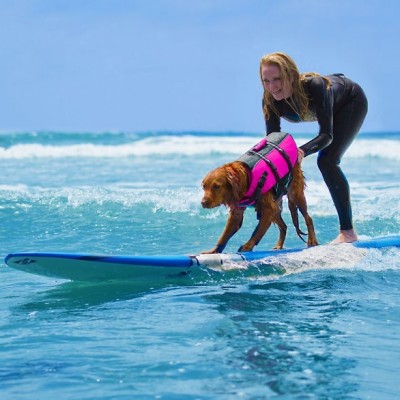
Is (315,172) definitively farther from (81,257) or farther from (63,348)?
(63,348)

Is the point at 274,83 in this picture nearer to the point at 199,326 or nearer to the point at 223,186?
the point at 223,186

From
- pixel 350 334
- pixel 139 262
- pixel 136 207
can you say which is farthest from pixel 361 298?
pixel 136 207

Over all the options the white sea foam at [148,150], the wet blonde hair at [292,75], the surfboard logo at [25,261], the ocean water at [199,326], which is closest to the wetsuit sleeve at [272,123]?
the wet blonde hair at [292,75]

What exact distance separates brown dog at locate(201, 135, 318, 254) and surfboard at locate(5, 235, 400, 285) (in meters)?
0.25

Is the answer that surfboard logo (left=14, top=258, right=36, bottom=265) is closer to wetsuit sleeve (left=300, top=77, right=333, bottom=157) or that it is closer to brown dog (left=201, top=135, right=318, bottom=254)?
brown dog (left=201, top=135, right=318, bottom=254)

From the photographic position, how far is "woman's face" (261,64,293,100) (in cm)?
571

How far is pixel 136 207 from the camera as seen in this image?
10.5 metres

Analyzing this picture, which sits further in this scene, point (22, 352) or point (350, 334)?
point (350, 334)

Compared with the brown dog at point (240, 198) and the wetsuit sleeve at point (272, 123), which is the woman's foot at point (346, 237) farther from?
the wetsuit sleeve at point (272, 123)

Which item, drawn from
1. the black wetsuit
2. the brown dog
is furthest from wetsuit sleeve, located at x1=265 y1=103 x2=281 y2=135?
the brown dog

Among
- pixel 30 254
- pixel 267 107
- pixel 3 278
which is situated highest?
pixel 267 107

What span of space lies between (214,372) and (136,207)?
708 centimetres

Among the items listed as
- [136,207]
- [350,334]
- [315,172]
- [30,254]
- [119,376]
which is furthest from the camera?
[315,172]

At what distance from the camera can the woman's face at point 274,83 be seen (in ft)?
18.7
